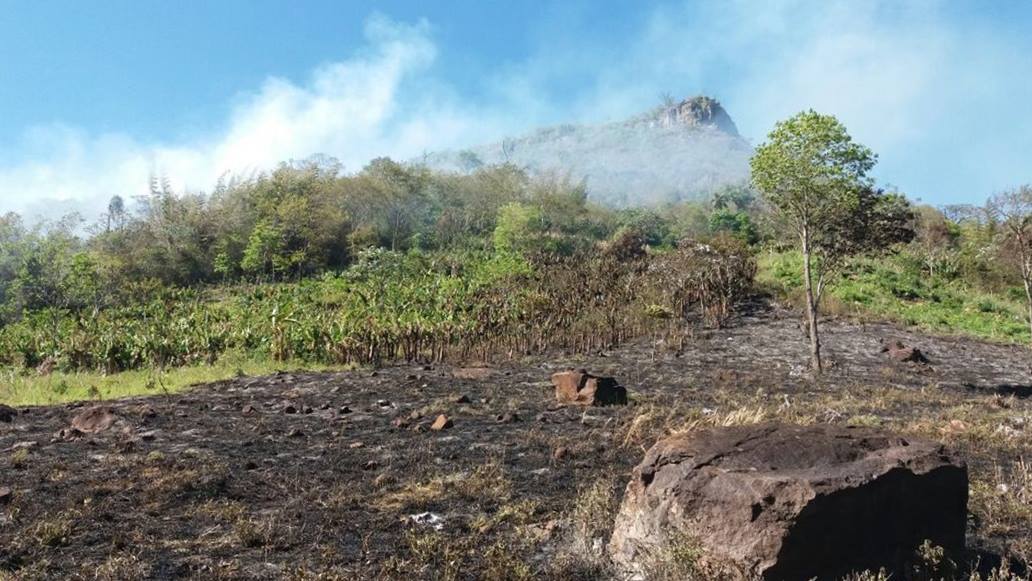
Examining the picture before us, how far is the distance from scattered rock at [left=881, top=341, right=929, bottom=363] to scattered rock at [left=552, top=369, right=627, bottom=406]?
28.6 feet

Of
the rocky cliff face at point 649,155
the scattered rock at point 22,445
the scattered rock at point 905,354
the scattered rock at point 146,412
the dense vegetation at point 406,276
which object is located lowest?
the scattered rock at point 905,354

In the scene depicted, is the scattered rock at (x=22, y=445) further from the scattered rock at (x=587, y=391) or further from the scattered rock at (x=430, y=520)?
the scattered rock at (x=587, y=391)

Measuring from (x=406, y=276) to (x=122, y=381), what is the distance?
56.6 feet

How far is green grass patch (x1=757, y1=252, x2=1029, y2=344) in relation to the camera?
889 inches

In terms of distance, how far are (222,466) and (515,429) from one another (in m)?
3.29

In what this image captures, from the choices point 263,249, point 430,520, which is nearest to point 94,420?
point 430,520

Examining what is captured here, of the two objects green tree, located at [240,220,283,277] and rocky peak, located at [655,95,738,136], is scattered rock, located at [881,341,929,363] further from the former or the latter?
rocky peak, located at [655,95,738,136]

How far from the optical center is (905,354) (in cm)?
1589

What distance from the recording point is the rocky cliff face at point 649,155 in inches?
5240

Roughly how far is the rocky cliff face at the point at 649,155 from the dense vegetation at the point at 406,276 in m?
71.9

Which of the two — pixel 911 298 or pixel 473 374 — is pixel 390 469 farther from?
pixel 911 298

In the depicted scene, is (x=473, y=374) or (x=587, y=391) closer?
(x=587, y=391)

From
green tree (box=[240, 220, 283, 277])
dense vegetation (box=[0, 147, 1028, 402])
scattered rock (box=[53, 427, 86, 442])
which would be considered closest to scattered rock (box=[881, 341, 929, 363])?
dense vegetation (box=[0, 147, 1028, 402])

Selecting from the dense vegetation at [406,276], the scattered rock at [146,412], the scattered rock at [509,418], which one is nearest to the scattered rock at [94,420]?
the scattered rock at [146,412]
